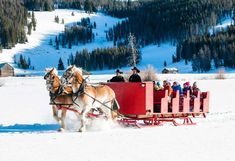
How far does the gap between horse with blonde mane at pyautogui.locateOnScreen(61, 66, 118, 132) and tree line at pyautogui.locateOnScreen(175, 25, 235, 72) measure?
343ft

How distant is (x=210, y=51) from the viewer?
128625 millimetres

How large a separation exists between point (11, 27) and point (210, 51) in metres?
77.5

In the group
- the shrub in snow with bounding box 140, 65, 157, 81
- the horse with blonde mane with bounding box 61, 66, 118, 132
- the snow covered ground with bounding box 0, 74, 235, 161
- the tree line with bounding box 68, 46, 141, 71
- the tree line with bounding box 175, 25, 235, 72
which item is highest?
the horse with blonde mane with bounding box 61, 66, 118, 132

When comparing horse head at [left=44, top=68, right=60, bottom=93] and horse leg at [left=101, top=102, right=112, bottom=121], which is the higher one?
horse head at [left=44, top=68, right=60, bottom=93]

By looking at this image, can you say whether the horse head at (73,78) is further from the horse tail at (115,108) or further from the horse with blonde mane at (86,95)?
Answer: the horse tail at (115,108)

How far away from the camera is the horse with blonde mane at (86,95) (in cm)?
1527

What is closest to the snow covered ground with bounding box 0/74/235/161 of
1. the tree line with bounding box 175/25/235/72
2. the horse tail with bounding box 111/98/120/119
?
the horse tail with bounding box 111/98/120/119

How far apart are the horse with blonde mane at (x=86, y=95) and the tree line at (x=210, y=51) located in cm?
10470

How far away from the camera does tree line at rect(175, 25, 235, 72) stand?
122 meters

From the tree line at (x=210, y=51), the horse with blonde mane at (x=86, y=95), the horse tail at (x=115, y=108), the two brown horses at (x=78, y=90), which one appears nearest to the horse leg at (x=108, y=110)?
the horse with blonde mane at (x=86, y=95)

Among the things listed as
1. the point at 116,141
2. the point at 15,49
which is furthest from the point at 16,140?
the point at 15,49

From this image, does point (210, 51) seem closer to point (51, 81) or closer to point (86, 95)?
point (86, 95)

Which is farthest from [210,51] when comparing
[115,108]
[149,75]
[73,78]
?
[73,78]

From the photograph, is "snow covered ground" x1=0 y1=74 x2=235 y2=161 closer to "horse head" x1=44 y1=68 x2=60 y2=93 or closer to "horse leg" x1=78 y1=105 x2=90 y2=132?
"horse leg" x1=78 y1=105 x2=90 y2=132
